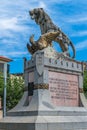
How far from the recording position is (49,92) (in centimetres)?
1897

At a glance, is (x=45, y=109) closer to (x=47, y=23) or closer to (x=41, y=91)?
(x=41, y=91)

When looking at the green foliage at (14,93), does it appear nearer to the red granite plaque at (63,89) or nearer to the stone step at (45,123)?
the red granite plaque at (63,89)

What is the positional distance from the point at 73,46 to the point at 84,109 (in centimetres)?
529

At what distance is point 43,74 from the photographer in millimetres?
18906

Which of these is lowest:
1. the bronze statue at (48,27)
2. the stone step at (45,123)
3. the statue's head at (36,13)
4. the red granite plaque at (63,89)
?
the stone step at (45,123)

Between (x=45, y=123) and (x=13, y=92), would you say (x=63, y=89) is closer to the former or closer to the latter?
(x=45, y=123)

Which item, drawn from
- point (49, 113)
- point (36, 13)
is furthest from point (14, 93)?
point (49, 113)

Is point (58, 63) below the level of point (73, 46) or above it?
below

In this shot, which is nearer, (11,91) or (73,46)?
(73,46)

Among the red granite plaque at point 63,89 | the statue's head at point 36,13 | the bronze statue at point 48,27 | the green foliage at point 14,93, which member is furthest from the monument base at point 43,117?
the green foliage at point 14,93

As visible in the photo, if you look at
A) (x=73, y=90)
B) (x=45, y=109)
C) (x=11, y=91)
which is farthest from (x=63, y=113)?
(x=11, y=91)

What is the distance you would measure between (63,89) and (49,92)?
3.94 ft

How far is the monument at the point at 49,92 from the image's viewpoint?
1758 cm

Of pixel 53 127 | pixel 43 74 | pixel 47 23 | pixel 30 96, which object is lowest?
pixel 53 127
